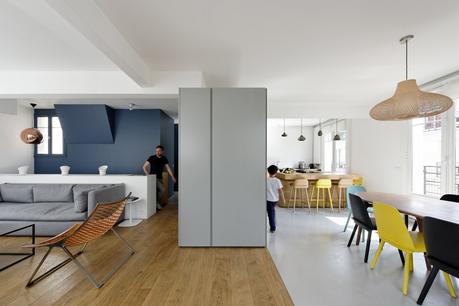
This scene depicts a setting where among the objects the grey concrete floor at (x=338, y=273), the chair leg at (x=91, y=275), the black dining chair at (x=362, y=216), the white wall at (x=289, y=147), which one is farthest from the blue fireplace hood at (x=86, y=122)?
the white wall at (x=289, y=147)

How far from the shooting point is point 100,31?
219 cm

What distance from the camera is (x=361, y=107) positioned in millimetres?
5977

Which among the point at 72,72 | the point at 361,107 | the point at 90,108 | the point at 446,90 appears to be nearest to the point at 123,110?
the point at 90,108

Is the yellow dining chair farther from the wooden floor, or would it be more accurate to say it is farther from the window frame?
the window frame

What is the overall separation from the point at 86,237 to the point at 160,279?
38.7 inches

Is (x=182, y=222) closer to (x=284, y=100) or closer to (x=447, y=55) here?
(x=284, y=100)

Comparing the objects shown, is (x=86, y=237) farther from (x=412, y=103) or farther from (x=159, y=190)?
(x=412, y=103)

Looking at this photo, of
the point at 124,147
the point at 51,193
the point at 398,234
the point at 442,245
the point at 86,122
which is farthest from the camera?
the point at 124,147

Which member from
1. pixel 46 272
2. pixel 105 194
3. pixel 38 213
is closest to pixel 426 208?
pixel 46 272

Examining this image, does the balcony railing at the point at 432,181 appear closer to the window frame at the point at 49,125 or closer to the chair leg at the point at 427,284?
the chair leg at the point at 427,284

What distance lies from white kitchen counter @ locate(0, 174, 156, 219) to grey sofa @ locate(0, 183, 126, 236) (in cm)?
23

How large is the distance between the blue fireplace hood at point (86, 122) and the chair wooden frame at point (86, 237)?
3.69 meters

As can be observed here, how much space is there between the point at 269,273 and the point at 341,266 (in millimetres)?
981

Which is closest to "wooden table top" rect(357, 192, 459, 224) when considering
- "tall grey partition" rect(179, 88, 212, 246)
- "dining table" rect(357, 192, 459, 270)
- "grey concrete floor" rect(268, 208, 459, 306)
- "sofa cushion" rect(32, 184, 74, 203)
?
"dining table" rect(357, 192, 459, 270)
